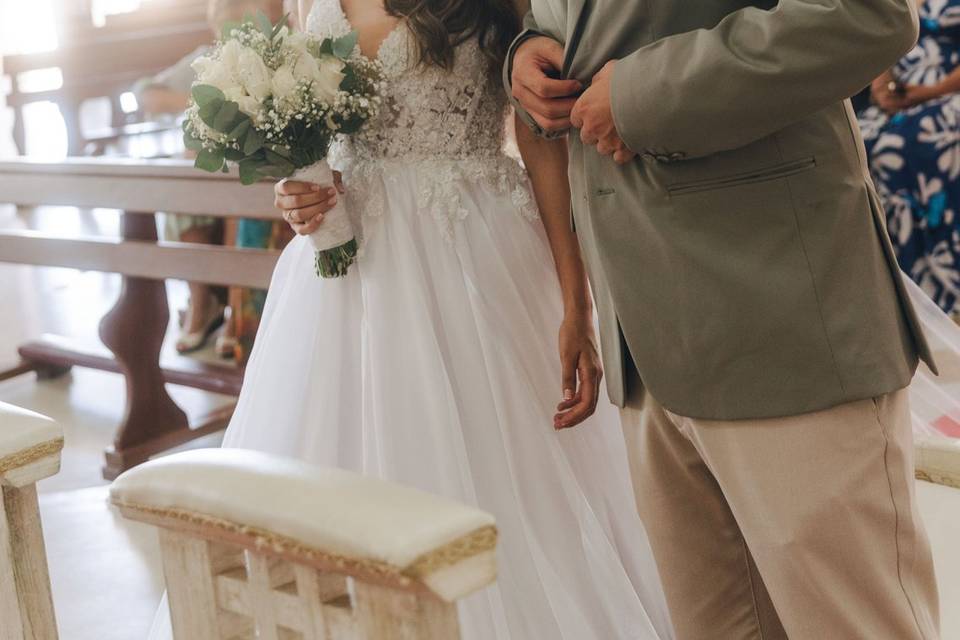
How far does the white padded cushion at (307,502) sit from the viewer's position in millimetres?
809

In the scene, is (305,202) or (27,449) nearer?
(27,449)

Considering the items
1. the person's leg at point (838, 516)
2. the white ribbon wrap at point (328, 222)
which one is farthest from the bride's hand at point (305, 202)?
the person's leg at point (838, 516)

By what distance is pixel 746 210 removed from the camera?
4.47ft

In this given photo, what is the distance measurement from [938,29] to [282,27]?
11.0ft

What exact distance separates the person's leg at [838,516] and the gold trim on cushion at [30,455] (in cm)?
77

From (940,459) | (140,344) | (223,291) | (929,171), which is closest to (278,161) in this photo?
(940,459)

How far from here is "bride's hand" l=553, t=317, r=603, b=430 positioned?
1.89 meters

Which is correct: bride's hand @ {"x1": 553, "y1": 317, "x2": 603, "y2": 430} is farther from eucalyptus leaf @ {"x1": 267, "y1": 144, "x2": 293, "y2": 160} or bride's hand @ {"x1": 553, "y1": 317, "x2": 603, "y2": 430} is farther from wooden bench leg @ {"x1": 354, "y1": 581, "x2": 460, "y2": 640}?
wooden bench leg @ {"x1": 354, "y1": 581, "x2": 460, "y2": 640}

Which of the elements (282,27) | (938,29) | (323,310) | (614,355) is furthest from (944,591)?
(938,29)

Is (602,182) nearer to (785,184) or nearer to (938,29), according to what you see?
(785,184)

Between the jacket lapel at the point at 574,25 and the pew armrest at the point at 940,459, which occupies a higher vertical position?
the jacket lapel at the point at 574,25

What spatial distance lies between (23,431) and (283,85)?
802 mm

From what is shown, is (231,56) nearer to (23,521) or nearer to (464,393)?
(464,393)

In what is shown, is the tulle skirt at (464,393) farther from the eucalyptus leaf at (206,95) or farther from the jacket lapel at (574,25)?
the jacket lapel at (574,25)
